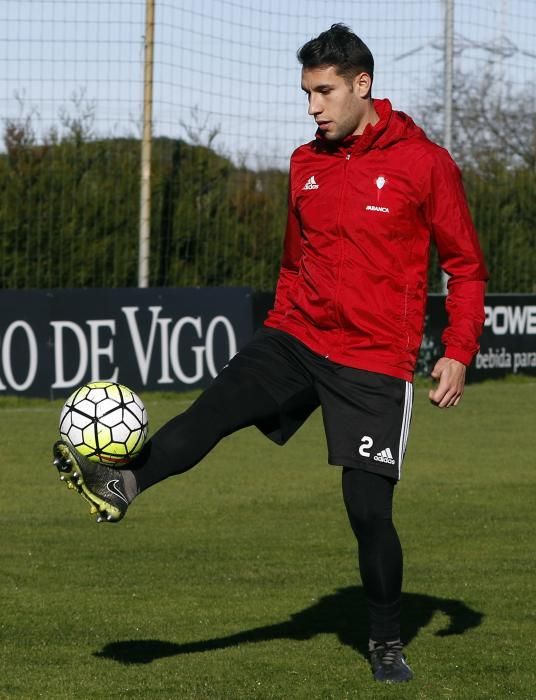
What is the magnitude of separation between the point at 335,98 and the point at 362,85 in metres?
0.12

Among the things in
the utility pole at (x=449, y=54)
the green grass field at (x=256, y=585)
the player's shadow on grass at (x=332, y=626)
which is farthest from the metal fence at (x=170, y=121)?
the player's shadow on grass at (x=332, y=626)

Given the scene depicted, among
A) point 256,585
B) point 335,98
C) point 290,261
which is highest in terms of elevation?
point 335,98

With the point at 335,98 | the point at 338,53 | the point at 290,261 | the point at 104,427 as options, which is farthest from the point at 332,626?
the point at 338,53

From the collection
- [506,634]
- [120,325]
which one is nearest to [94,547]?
[506,634]

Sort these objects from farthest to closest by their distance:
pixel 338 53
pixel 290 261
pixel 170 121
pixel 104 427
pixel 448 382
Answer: pixel 170 121, pixel 290 261, pixel 338 53, pixel 448 382, pixel 104 427

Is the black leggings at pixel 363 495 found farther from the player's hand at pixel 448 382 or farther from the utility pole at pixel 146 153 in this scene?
the utility pole at pixel 146 153

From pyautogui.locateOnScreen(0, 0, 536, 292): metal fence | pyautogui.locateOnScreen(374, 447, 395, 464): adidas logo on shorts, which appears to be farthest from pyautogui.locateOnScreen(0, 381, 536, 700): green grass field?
pyautogui.locateOnScreen(0, 0, 536, 292): metal fence

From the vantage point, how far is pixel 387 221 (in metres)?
5.14

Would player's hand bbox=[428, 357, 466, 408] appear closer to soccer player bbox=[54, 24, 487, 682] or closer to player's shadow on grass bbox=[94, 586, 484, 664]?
soccer player bbox=[54, 24, 487, 682]

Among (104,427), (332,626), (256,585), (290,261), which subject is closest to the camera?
(104,427)

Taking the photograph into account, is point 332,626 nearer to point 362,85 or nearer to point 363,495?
point 363,495

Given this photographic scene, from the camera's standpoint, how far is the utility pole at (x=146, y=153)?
16.9 meters

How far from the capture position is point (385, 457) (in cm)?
514

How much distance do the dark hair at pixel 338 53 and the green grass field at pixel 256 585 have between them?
2.15 metres
